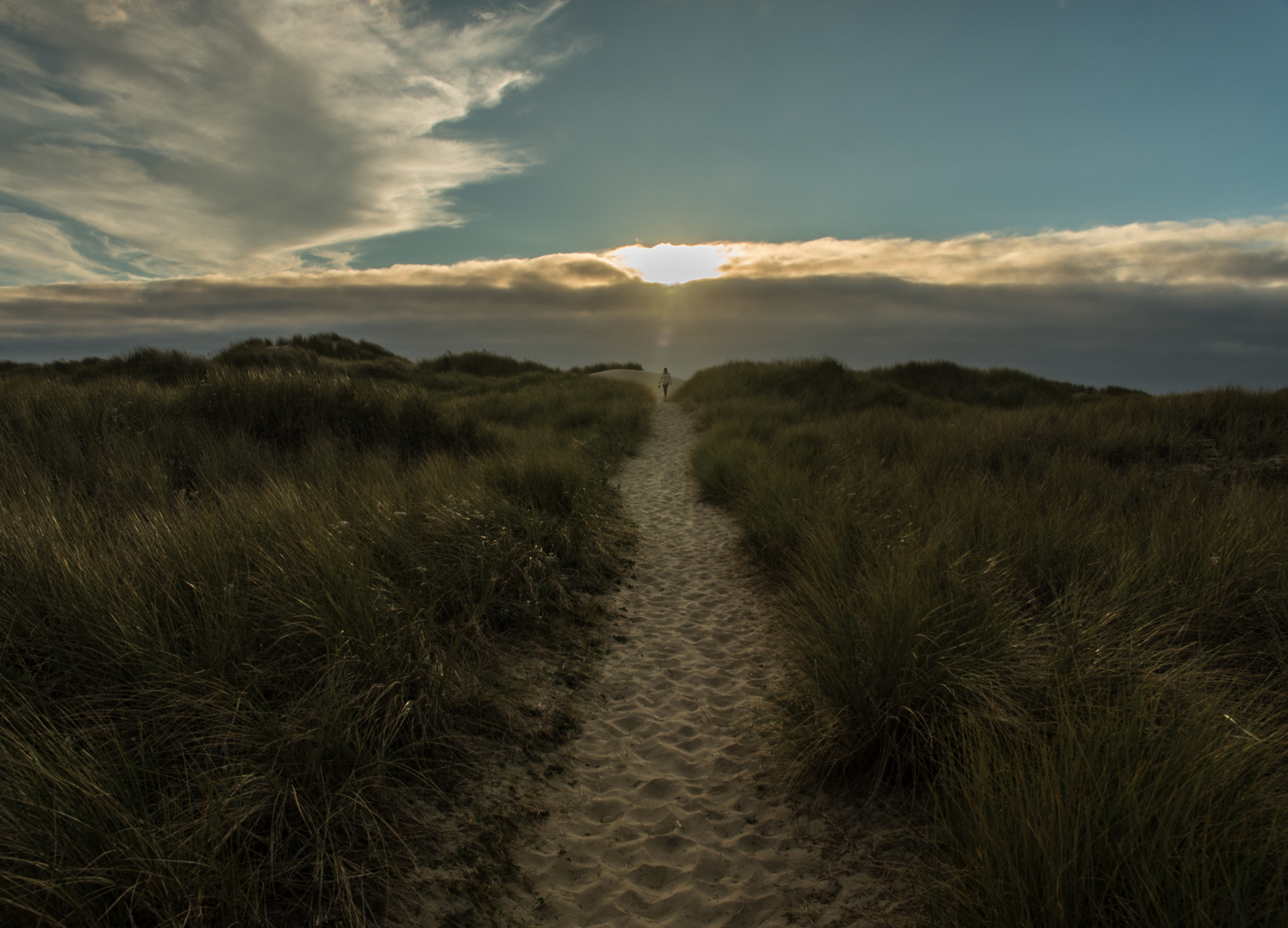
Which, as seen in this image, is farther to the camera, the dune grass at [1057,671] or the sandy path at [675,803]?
the sandy path at [675,803]

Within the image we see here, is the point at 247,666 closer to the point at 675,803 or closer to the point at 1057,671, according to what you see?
the point at 675,803

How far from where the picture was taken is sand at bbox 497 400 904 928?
2408mm

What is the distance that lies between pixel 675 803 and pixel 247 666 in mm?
2316

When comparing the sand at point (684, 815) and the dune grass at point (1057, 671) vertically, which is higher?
the dune grass at point (1057, 671)

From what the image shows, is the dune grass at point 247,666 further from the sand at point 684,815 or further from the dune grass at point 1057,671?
the dune grass at point 1057,671

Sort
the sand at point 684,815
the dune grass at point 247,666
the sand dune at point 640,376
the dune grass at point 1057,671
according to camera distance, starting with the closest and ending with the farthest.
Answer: the dune grass at point 1057,671, the dune grass at point 247,666, the sand at point 684,815, the sand dune at point 640,376

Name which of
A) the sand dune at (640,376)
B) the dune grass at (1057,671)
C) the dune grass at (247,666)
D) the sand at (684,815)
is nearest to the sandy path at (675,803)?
the sand at (684,815)

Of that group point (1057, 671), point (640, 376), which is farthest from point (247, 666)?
point (640, 376)

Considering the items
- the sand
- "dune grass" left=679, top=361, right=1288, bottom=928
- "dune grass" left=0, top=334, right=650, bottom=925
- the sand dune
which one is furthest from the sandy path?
the sand dune

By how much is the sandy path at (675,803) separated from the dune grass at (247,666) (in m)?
0.57

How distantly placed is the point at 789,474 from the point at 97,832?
7.40 metres

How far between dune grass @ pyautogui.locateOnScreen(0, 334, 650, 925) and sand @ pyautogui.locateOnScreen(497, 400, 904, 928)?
55 centimetres

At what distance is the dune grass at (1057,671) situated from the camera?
5.65 ft

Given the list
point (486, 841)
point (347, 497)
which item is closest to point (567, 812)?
point (486, 841)
